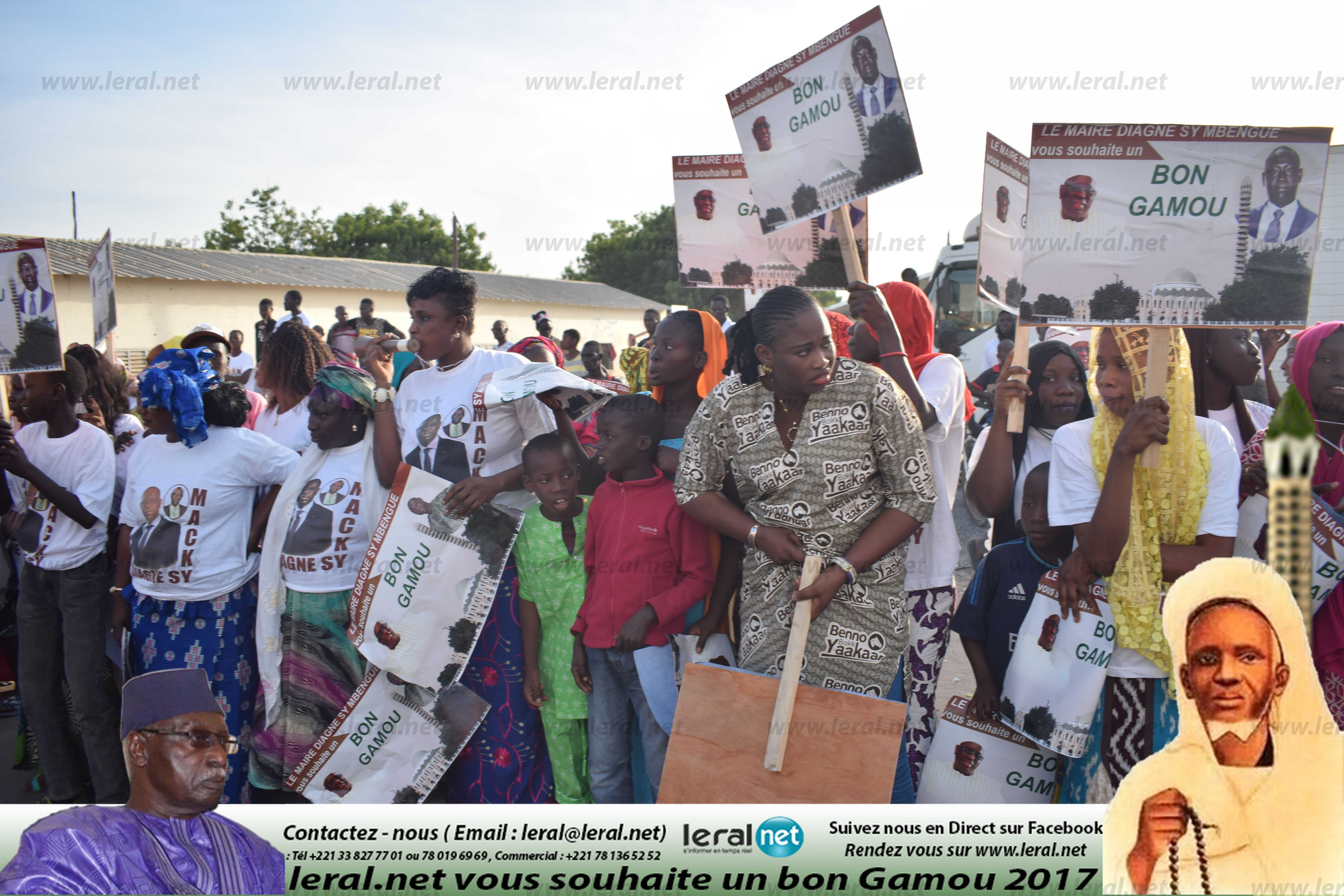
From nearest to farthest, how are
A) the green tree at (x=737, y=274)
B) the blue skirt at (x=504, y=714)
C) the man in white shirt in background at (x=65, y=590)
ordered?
1. the blue skirt at (x=504, y=714)
2. the man in white shirt in background at (x=65, y=590)
3. the green tree at (x=737, y=274)

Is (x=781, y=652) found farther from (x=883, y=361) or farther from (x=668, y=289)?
(x=668, y=289)

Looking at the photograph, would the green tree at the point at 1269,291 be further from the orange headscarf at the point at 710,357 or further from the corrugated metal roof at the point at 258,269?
the corrugated metal roof at the point at 258,269

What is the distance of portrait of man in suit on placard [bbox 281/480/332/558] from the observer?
3.56m

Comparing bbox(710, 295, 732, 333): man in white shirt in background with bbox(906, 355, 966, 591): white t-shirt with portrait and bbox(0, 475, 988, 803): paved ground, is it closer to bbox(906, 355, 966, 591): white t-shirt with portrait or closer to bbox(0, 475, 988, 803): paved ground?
bbox(0, 475, 988, 803): paved ground

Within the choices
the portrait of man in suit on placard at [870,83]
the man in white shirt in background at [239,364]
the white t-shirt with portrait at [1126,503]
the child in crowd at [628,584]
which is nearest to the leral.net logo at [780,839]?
the child in crowd at [628,584]

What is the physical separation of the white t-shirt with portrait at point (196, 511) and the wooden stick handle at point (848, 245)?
7.87 feet

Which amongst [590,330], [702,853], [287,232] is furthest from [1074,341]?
[287,232]

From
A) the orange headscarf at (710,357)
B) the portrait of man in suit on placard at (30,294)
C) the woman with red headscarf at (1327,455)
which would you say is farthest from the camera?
the portrait of man in suit on placard at (30,294)

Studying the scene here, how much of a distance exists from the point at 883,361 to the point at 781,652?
1.18m

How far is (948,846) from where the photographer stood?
8.77 feet

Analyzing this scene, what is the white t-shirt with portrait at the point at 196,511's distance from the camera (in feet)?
11.9

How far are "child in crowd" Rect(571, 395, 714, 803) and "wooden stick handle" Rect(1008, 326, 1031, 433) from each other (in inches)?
44.2

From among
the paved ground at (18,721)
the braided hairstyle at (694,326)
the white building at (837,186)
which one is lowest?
the paved ground at (18,721)

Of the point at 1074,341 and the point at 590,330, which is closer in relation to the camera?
the point at 1074,341
